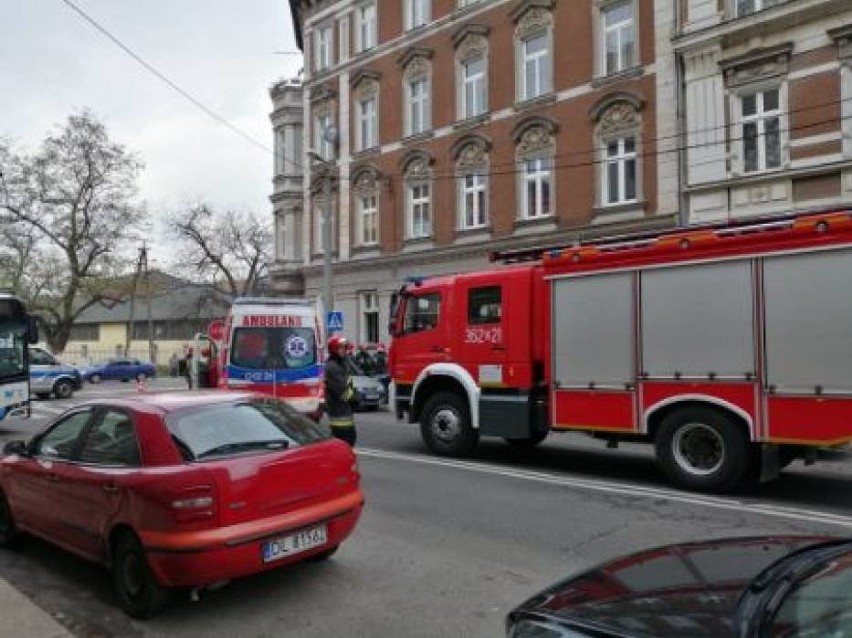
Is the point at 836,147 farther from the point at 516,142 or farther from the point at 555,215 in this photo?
the point at 516,142

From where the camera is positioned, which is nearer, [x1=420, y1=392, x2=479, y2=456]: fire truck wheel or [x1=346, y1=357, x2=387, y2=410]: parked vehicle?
[x1=420, y1=392, x2=479, y2=456]: fire truck wheel

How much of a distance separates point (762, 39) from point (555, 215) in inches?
305

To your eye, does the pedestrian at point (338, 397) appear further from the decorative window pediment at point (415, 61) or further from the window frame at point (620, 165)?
the decorative window pediment at point (415, 61)

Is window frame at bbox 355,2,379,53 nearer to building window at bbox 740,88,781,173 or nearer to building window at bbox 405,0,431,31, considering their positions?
building window at bbox 405,0,431,31

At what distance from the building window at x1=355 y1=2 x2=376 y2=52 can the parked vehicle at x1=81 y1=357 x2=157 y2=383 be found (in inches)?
902

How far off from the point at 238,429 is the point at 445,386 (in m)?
6.65

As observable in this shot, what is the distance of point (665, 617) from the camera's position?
8.31 feet

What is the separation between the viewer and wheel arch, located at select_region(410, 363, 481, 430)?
1159 cm

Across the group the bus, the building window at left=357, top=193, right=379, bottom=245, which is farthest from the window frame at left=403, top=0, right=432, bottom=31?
the bus

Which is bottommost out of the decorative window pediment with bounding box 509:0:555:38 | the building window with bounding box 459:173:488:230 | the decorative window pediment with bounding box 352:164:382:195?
the building window with bounding box 459:173:488:230

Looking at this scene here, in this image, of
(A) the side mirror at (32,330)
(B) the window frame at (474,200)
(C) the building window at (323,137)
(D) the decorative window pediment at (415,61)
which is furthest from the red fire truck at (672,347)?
(C) the building window at (323,137)

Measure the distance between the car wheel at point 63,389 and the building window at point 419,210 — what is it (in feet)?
46.2

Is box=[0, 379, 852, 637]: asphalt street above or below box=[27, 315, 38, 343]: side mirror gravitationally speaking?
below

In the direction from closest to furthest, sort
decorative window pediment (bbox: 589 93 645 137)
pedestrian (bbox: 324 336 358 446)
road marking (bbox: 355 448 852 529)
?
road marking (bbox: 355 448 852 529) < pedestrian (bbox: 324 336 358 446) < decorative window pediment (bbox: 589 93 645 137)
